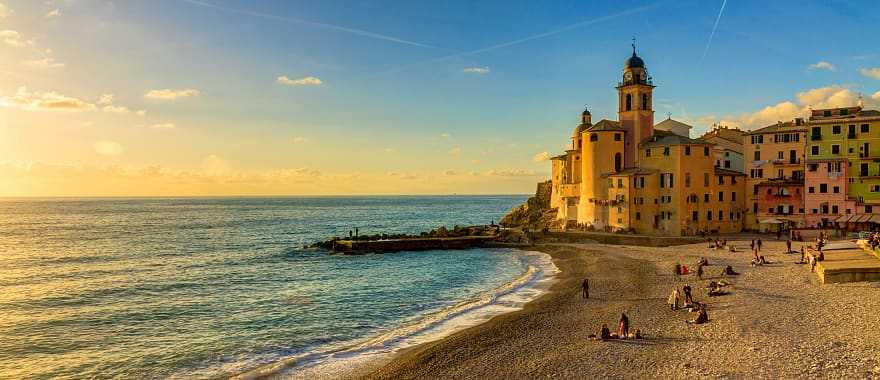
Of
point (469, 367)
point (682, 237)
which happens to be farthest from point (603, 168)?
point (469, 367)

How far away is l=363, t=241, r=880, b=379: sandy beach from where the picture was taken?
22094 mm

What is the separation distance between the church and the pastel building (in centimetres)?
767

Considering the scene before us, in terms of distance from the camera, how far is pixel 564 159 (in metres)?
87.5

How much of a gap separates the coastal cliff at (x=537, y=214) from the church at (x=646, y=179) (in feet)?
38.2

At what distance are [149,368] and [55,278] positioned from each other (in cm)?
3565

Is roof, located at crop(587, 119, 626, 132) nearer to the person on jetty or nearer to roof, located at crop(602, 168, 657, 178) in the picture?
roof, located at crop(602, 168, 657, 178)

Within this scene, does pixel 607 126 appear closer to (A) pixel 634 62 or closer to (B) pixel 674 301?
(A) pixel 634 62

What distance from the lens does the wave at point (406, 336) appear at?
25.7 metres

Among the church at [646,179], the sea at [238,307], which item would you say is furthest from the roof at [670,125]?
the sea at [238,307]

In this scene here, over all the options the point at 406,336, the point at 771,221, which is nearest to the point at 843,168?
the point at 771,221

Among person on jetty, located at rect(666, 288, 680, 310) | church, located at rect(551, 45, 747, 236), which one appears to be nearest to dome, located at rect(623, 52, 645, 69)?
church, located at rect(551, 45, 747, 236)

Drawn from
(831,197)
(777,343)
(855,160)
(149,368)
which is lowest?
(149,368)

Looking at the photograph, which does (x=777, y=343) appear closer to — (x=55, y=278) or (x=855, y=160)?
(x=855, y=160)

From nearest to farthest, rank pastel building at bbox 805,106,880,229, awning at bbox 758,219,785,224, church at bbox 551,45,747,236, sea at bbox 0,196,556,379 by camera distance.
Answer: sea at bbox 0,196,556,379
pastel building at bbox 805,106,880,229
awning at bbox 758,219,785,224
church at bbox 551,45,747,236
